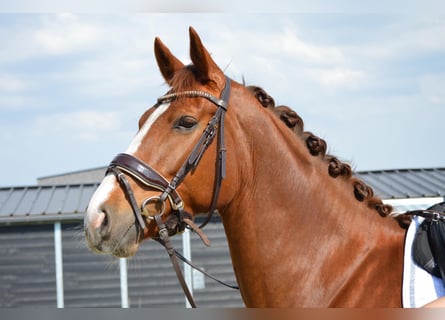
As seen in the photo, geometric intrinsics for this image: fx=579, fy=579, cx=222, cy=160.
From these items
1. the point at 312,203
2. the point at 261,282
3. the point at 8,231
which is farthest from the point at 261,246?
the point at 8,231

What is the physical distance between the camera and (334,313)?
5.10 ft

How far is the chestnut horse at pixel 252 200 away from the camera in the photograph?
3.09m

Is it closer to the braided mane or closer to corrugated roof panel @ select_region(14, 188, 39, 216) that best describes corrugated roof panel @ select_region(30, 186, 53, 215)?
corrugated roof panel @ select_region(14, 188, 39, 216)

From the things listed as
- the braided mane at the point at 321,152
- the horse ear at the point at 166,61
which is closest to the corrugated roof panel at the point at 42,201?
the horse ear at the point at 166,61

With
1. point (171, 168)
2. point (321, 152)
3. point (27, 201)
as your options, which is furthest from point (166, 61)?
point (27, 201)

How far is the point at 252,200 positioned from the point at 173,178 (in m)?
0.49

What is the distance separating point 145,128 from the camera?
10.5 ft

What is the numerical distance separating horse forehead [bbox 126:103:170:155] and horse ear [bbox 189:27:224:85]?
289mm

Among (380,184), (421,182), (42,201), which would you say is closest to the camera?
(42,201)

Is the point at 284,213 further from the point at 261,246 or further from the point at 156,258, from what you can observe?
the point at 156,258

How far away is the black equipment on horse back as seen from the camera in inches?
116

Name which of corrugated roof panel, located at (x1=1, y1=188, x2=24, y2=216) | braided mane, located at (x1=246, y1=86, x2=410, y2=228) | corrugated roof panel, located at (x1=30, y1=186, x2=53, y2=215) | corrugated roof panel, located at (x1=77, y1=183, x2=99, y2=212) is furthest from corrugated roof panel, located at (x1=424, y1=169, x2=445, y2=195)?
braided mane, located at (x1=246, y1=86, x2=410, y2=228)

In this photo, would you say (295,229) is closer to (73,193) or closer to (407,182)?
(73,193)

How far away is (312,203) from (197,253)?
9580mm
